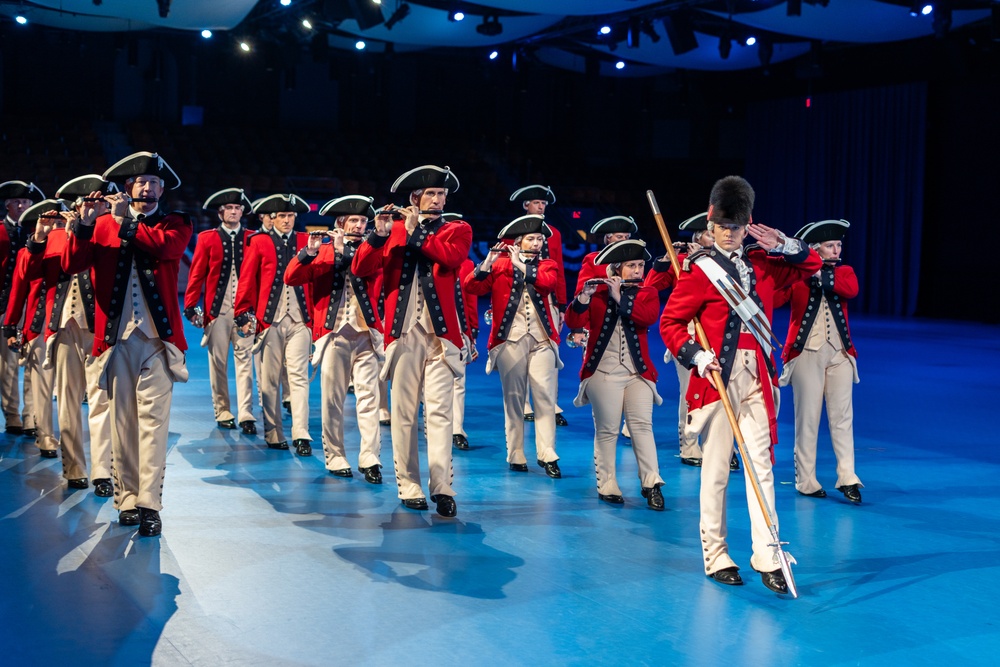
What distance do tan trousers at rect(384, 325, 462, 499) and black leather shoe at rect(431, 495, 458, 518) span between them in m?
0.03

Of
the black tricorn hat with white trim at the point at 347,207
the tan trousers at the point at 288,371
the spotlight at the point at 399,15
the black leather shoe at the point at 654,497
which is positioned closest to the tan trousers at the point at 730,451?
the black leather shoe at the point at 654,497

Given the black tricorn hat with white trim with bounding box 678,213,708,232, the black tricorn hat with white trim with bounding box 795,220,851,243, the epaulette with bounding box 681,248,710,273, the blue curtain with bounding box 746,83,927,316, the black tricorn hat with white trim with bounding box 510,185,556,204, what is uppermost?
the blue curtain with bounding box 746,83,927,316

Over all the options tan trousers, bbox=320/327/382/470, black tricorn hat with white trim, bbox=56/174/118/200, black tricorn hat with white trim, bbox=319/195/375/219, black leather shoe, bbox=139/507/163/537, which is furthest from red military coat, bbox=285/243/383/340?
black leather shoe, bbox=139/507/163/537

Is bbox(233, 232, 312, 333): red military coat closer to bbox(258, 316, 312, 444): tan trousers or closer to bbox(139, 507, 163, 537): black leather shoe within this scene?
bbox(258, 316, 312, 444): tan trousers

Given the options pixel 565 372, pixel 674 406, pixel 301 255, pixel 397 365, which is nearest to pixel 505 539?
pixel 397 365

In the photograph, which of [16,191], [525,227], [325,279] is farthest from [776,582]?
[16,191]

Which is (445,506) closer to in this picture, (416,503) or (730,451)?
(416,503)

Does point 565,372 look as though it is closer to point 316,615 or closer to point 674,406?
point 674,406

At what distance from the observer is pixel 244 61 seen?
25.6 m

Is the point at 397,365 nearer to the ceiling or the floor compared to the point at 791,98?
nearer to the floor

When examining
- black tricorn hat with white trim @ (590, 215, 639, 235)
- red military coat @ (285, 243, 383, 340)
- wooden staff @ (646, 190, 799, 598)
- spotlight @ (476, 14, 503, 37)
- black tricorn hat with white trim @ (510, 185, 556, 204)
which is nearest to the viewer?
wooden staff @ (646, 190, 799, 598)

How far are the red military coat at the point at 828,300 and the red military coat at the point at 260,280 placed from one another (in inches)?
135

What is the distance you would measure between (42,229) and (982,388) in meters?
9.50

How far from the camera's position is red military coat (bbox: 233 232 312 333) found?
802 cm
